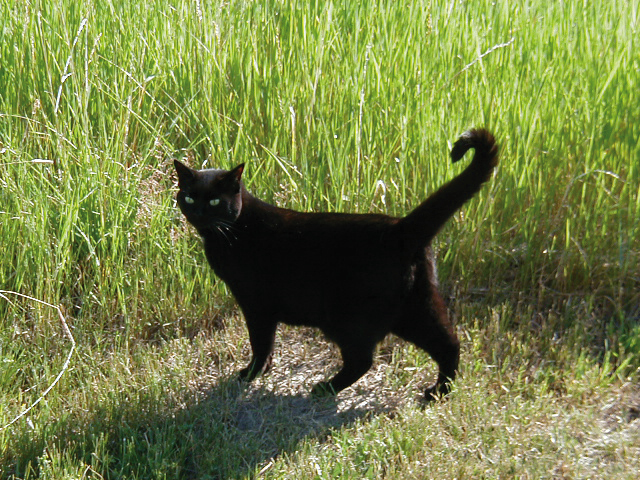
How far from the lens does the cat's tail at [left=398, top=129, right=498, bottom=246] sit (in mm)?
2613

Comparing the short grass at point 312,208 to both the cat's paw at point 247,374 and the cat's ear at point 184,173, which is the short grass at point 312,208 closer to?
the cat's paw at point 247,374

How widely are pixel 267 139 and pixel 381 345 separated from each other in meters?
1.20

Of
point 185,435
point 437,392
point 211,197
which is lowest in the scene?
point 185,435

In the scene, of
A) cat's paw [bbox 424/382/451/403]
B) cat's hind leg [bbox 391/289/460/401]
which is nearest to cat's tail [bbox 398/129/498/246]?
cat's hind leg [bbox 391/289/460/401]

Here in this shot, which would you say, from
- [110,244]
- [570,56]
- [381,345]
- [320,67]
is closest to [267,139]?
[320,67]

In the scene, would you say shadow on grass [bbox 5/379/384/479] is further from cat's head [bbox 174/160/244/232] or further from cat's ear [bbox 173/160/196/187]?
cat's ear [bbox 173/160/196/187]

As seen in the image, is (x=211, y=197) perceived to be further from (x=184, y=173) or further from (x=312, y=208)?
(x=312, y=208)

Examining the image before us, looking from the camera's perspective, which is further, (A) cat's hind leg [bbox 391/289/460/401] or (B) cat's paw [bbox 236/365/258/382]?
(B) cat's paw [bbox 236/365/258/382]

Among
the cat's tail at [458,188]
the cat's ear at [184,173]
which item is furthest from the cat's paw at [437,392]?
the cat's ear at [184,173]

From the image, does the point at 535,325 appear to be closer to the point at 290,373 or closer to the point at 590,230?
the point at 590,230

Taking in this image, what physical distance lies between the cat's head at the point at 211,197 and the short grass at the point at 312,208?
0.59 m

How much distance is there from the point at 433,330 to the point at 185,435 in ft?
3.23

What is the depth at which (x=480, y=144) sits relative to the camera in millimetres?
2621

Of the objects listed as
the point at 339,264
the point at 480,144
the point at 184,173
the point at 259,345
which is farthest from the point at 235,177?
the point at 480,144
